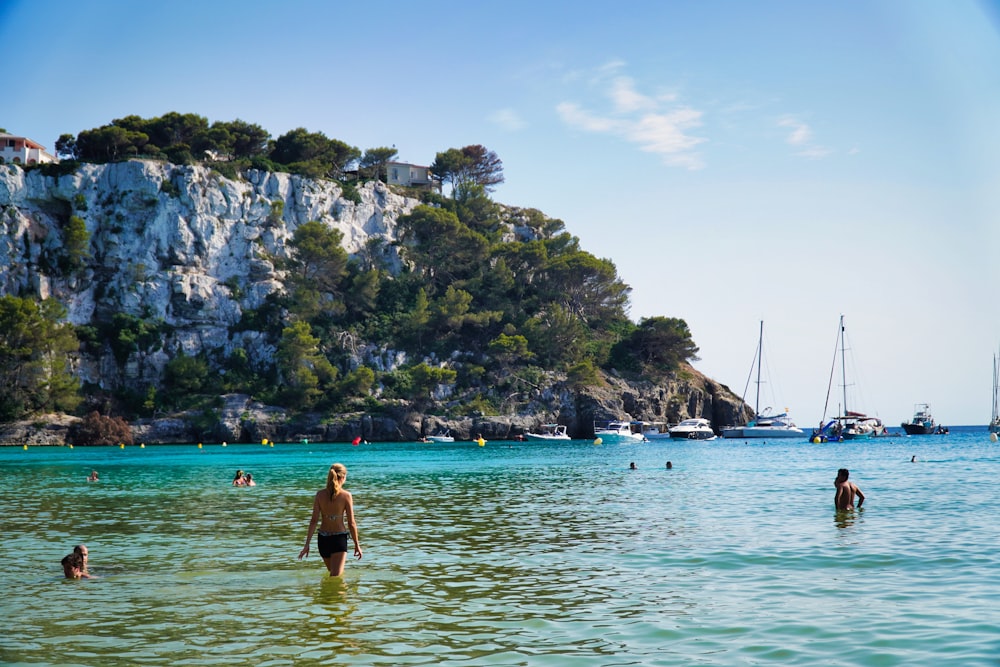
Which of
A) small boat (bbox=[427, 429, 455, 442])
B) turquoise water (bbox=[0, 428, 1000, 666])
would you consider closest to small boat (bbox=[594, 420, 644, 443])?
small boat (bbox=[427, 429, 455, 442])

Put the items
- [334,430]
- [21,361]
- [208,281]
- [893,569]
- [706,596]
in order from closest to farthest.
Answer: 1. [706,596]
2. [893,569]
3. [21,361]
4. [334,430]
5. [208,281]

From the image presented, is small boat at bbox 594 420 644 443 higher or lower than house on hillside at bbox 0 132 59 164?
lower

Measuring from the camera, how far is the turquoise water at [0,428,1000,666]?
10.8 meters

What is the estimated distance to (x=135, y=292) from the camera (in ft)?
345

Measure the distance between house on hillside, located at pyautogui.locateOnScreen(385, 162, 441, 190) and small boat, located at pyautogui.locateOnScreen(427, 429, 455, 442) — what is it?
57949 mm

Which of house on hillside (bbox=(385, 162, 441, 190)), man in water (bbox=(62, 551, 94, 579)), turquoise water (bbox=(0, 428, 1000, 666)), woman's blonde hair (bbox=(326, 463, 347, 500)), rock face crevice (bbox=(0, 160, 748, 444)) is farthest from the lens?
house on hillside (bbox=(385, 162, 441, 190))

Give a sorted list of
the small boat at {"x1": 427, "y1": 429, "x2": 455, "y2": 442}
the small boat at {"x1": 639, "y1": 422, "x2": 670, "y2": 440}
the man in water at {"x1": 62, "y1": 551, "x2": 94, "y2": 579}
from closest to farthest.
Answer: the man in water at {"x1": 62, "y1": 551, "x2": 94, "y2": 579} < the small boat at {"x1": 427, "y1": 429, "x2": 455, "y2": 442} < the small boat at {"x1": 639, "y1": 422, "x2": 670, "y2": 440}

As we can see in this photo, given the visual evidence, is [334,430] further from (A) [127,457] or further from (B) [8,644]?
(B) [8,644]

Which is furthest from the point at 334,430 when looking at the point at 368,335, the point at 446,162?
the point at 446,162

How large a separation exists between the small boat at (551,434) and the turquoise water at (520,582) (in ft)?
222

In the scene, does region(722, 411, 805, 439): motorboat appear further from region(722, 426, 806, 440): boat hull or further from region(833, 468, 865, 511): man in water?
region(833, 468, 865, 511): man in water

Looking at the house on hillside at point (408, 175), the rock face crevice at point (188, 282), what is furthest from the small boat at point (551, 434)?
the house on hillside at point (408, 175)

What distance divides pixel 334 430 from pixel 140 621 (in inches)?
3493

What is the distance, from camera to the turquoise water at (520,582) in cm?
1081
